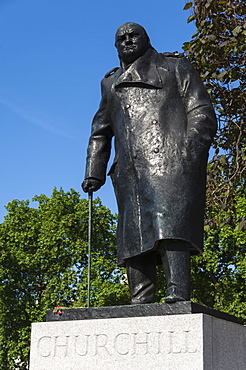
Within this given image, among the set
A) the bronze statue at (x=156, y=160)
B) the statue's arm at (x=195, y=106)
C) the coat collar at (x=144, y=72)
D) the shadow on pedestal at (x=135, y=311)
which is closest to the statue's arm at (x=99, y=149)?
the bronze statue at (x=156, y=160)

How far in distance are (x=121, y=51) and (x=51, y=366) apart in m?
3.23

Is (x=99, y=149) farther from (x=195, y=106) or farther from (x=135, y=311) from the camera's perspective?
(x=135, y=311)

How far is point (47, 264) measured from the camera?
101ft

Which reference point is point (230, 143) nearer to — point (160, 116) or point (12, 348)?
point (160, 116)

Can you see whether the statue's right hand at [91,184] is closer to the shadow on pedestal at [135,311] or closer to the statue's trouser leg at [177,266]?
the statue's trouser leg at [177,266]

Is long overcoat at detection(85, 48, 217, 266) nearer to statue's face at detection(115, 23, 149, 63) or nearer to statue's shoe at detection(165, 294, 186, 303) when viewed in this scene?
statue's face at detection(115, 23, 149, 63)

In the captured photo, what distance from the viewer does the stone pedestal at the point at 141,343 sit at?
5.98m

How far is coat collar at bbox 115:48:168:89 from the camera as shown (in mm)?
7199

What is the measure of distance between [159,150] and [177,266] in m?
1.12

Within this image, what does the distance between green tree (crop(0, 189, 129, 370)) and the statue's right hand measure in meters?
21.3

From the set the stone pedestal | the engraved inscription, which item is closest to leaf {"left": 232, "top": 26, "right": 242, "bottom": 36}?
the stone pedestal

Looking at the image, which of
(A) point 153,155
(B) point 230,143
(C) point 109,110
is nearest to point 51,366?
(A) point 153,155

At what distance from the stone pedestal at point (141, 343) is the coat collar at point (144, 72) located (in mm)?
2296

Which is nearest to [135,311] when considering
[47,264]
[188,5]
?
[188,5]
